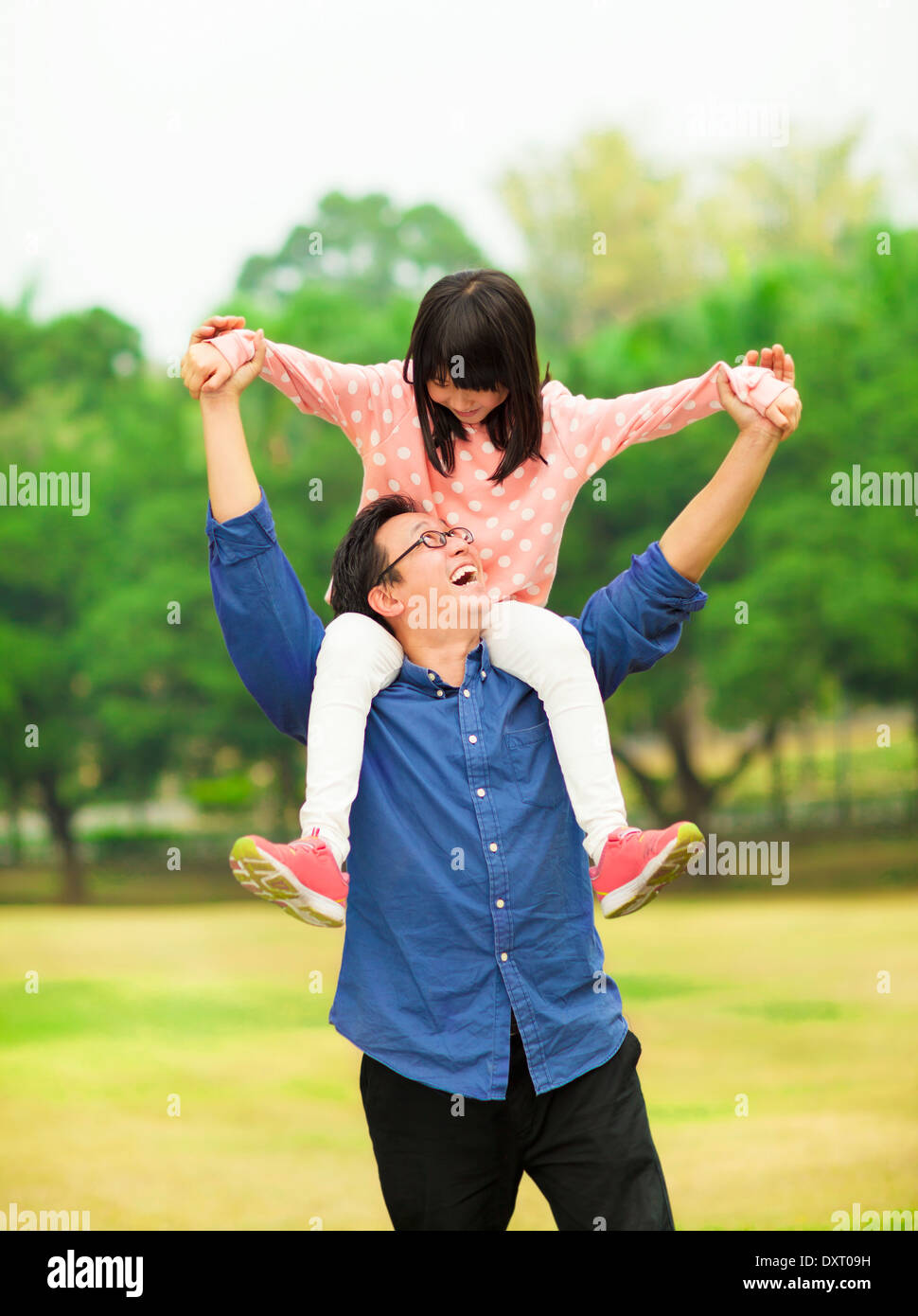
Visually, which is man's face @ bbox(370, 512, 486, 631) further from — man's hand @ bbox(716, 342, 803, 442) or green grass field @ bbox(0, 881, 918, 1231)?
green grass field @ bbox(0, 881, 918, 1231)

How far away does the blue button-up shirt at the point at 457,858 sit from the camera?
1.29m

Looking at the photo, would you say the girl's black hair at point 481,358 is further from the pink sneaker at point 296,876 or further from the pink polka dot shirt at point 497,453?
the pink sneaker at point 296,876

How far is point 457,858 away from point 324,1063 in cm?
598

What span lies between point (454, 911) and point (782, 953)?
7.30 metres

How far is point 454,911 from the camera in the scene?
1318 mm

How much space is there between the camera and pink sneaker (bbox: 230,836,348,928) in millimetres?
1180

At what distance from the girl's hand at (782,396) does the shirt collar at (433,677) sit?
372mm

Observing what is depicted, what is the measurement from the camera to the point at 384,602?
138 centimetres
